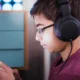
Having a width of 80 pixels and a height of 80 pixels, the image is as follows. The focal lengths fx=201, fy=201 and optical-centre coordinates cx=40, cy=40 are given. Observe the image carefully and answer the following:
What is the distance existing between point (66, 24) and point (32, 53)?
1735 mm

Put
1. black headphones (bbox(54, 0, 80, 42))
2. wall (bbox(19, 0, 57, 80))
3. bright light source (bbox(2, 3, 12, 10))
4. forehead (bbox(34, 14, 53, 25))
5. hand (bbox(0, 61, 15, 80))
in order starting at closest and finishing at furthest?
1. hand (bbox(0, 61, 15, 80))
2. black headphones (bbox(54, 0, 80, 42))
3. forehead (bbox(34, 14, 53, 25))
4. bright light source (bbox(2, 3, 12, 10))
5. wall (bbox(19, 0, 57, 80))

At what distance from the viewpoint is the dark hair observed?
31.8 inches

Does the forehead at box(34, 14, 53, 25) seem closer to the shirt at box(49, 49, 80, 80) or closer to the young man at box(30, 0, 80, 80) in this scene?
the young man at box(30, 0, 80, 80)

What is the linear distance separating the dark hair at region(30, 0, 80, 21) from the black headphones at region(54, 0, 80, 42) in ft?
0.16

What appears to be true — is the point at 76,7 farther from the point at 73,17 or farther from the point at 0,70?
the point at 0,70

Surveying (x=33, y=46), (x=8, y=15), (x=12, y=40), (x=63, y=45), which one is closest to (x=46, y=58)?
(x=33, y=46)

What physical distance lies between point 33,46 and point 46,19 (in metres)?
1.60

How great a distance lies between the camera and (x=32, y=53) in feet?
8.07

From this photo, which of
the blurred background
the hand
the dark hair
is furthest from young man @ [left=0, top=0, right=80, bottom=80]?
the blurred background

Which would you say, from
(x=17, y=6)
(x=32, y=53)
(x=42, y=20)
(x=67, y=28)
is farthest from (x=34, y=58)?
(x=67, y=28)

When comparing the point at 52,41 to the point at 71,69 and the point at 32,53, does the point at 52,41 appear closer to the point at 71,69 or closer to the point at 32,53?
the point at 71,69

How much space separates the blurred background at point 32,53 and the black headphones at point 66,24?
Answer: 151 cm

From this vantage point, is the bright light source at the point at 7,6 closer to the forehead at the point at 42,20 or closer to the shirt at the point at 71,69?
the forehead at the point at 42,20

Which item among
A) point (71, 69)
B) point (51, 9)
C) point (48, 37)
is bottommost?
point (71, 69)
